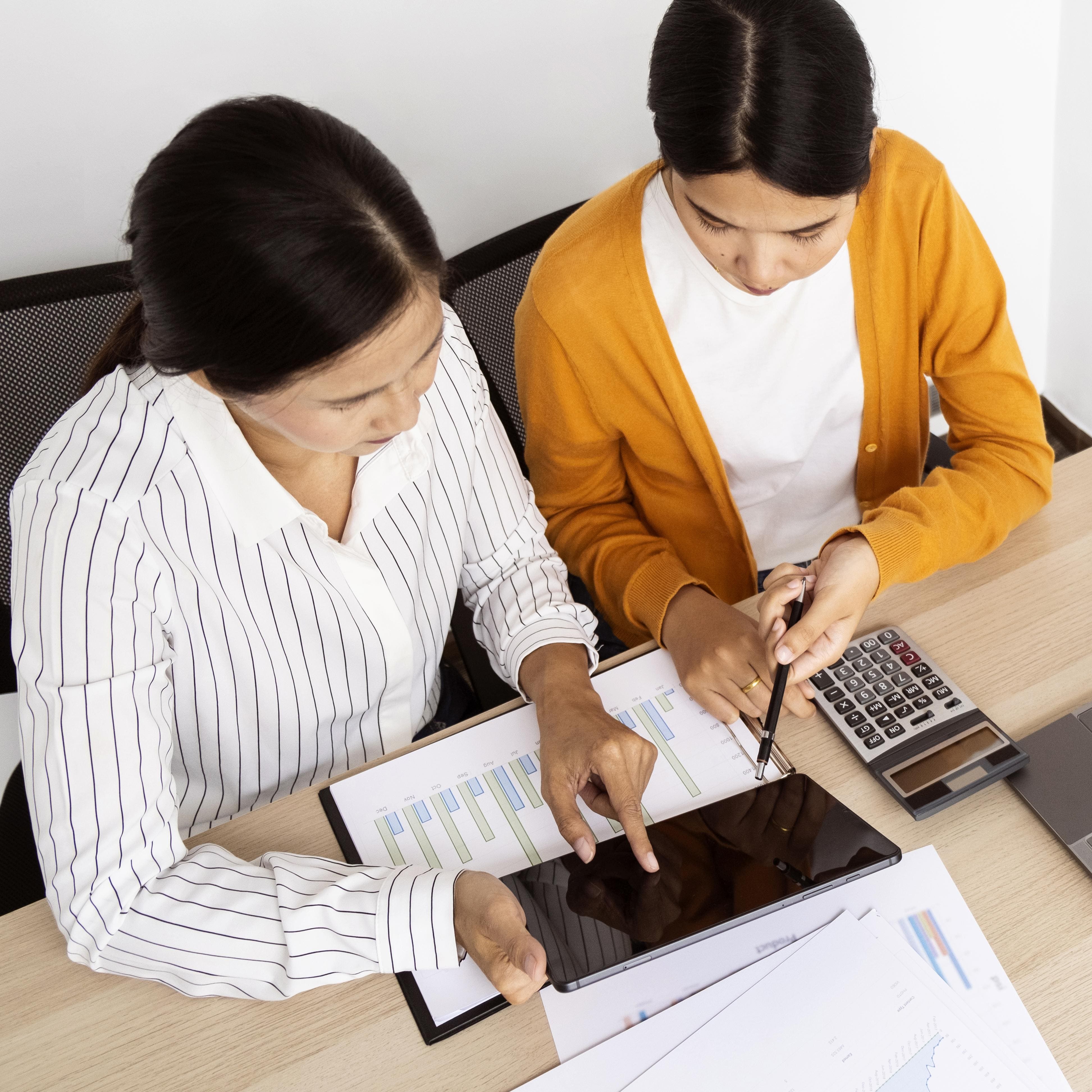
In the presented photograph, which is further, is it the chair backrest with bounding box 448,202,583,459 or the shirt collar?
the chair backrest with bounding box 448,202,583,459

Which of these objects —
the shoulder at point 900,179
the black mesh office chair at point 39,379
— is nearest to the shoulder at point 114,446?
the black mesh office chair at point 39,379

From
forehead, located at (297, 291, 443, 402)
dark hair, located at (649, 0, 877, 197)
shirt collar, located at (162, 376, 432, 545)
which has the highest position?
dark hair, located at (649, 0, 877, 197)

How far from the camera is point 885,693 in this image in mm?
914

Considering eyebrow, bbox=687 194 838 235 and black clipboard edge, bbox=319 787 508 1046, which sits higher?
eyebrow, bbox=687 194 838 235

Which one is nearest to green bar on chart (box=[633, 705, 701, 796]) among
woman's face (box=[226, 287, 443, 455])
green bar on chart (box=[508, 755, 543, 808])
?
green bar on chart (box=[508, 755, 543, 808])

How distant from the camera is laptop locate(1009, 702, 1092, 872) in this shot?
79cm

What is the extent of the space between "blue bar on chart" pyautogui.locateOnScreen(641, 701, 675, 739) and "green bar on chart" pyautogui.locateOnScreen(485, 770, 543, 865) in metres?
0.16

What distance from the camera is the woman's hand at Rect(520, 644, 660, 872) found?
0.80m

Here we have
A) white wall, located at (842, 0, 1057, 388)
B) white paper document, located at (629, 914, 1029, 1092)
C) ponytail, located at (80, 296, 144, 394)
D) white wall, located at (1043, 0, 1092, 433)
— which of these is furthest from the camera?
white wall, located at (1043, 0, 1092, 433)

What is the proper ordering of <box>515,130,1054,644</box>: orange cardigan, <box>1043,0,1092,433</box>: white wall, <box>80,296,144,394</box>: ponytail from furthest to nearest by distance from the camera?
1. <box>1043,0,1092,433</box>: white wall
2. <box>515,130,1054,644</box>: orange cardigan
3. <box>80,296,144,394</box>: ponytail

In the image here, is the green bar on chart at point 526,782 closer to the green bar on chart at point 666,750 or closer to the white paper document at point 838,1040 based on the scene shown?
the green bar on chart at point 666,750

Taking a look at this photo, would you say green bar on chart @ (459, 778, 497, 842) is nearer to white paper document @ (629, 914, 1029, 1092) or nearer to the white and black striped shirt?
the white and black striped shirt

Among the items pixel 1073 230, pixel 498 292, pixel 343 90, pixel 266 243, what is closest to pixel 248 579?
pixel 266 243

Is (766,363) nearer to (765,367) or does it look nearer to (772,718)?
(765,367)
